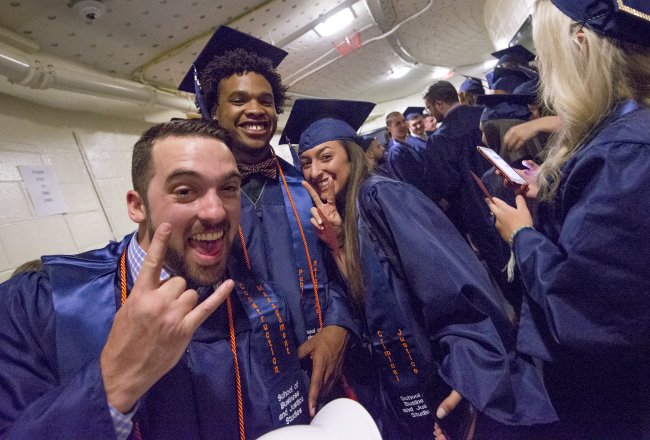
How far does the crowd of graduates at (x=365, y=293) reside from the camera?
0.79 m

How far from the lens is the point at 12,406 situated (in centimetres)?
77

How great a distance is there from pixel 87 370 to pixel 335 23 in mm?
3804

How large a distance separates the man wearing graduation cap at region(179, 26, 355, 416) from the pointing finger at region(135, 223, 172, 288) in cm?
58

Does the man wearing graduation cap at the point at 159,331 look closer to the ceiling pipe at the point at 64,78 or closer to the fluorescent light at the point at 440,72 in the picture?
the ceiling pipe at the point at 64,78

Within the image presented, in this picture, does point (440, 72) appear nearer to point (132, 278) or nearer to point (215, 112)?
point (215, 112)

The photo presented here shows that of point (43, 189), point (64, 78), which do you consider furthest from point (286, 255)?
point (43, 189)

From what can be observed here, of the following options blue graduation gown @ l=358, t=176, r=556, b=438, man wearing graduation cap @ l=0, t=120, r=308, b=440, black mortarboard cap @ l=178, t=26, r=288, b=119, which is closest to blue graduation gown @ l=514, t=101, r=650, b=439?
blue graduation gown @ l=358, t=176, r=556, b=438

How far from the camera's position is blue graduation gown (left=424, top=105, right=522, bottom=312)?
2.73 m

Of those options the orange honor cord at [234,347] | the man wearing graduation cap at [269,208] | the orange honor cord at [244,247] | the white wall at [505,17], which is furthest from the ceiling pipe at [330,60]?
the orange honor cord at [234,347]

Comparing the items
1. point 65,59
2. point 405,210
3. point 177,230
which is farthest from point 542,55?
point 65,59

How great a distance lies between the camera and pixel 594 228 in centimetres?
82

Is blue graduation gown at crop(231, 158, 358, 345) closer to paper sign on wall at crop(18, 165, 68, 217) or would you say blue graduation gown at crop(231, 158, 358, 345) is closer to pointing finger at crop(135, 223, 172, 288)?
pointing finger at crop(135, 223, 172, 288)

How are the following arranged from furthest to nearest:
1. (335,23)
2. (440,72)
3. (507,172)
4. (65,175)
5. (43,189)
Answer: (440,72) < (335,23) < (65,175) < (43,189) < (507,172)

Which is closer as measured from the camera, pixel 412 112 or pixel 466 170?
pixel 466 170
